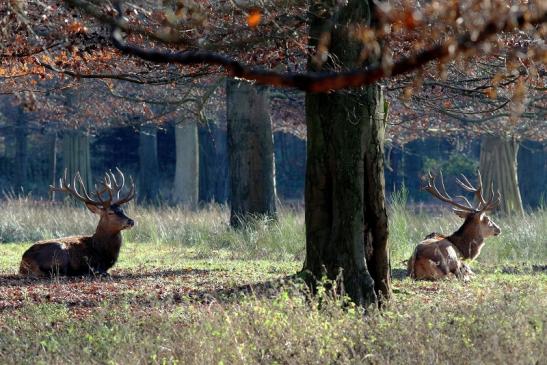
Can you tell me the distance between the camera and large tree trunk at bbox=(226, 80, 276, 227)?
21.1 metres

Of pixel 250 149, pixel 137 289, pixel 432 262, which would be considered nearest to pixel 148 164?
pixel 250 149

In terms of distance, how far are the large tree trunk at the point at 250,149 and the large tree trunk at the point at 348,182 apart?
427 inches

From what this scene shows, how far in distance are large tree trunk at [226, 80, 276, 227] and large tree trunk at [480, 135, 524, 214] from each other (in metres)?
9.00

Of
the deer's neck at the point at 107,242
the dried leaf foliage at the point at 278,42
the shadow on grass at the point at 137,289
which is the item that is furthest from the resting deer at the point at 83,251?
the dried leaf foliage at the point at 278,42

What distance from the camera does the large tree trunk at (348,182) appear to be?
9.95m

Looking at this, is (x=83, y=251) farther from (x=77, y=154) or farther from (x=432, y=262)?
(x=77, y=154)

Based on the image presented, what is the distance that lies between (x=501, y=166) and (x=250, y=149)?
1010 centimetres

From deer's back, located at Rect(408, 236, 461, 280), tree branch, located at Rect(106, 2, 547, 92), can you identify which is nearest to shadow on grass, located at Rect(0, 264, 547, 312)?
deer's back, located at Rect(408, 236, 461, 280)

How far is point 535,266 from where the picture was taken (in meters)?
15.7

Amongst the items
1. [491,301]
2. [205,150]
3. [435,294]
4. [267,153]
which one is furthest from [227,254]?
[205,150]

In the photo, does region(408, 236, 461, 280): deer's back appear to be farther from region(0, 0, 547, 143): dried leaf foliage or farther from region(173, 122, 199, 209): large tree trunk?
region(173, 122, 199, 209): large tree trunk

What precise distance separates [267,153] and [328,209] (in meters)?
11.2

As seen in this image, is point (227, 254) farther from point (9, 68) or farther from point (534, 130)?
point (534, 130)

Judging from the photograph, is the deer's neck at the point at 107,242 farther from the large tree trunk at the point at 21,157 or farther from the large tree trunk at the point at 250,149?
the large tree trunk at the point at 21,157
